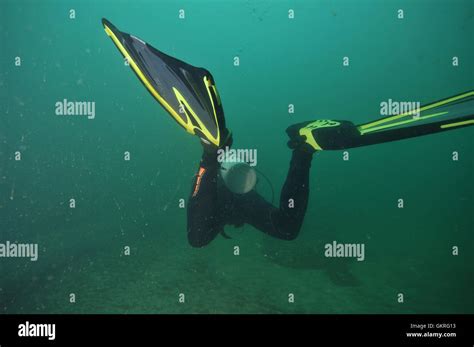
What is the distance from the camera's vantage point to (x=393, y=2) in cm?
2503

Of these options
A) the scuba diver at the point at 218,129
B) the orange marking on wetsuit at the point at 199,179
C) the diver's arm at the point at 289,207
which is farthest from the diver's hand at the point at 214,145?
the diver's arm at the point at 289,207

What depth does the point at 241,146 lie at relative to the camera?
35719 mm

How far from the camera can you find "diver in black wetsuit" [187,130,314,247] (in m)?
3.71

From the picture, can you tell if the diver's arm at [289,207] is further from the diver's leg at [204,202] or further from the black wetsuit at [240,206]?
the diver's leg at [204,202]

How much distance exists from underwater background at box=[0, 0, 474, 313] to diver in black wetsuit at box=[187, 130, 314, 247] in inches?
87.9

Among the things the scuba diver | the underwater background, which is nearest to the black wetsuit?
the scuba diver

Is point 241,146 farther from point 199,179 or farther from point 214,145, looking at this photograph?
point 214,145

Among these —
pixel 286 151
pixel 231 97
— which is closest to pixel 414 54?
pixel 286 151

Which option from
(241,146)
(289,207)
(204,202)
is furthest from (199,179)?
(241,146)

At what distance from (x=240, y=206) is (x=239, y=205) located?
22mm

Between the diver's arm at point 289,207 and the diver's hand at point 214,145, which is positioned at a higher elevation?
the diver's hand at point 214,145

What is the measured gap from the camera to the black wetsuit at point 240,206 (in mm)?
3723

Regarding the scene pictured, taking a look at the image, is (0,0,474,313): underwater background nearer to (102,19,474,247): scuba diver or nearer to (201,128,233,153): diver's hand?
(102,19,474,247): scuba diver
